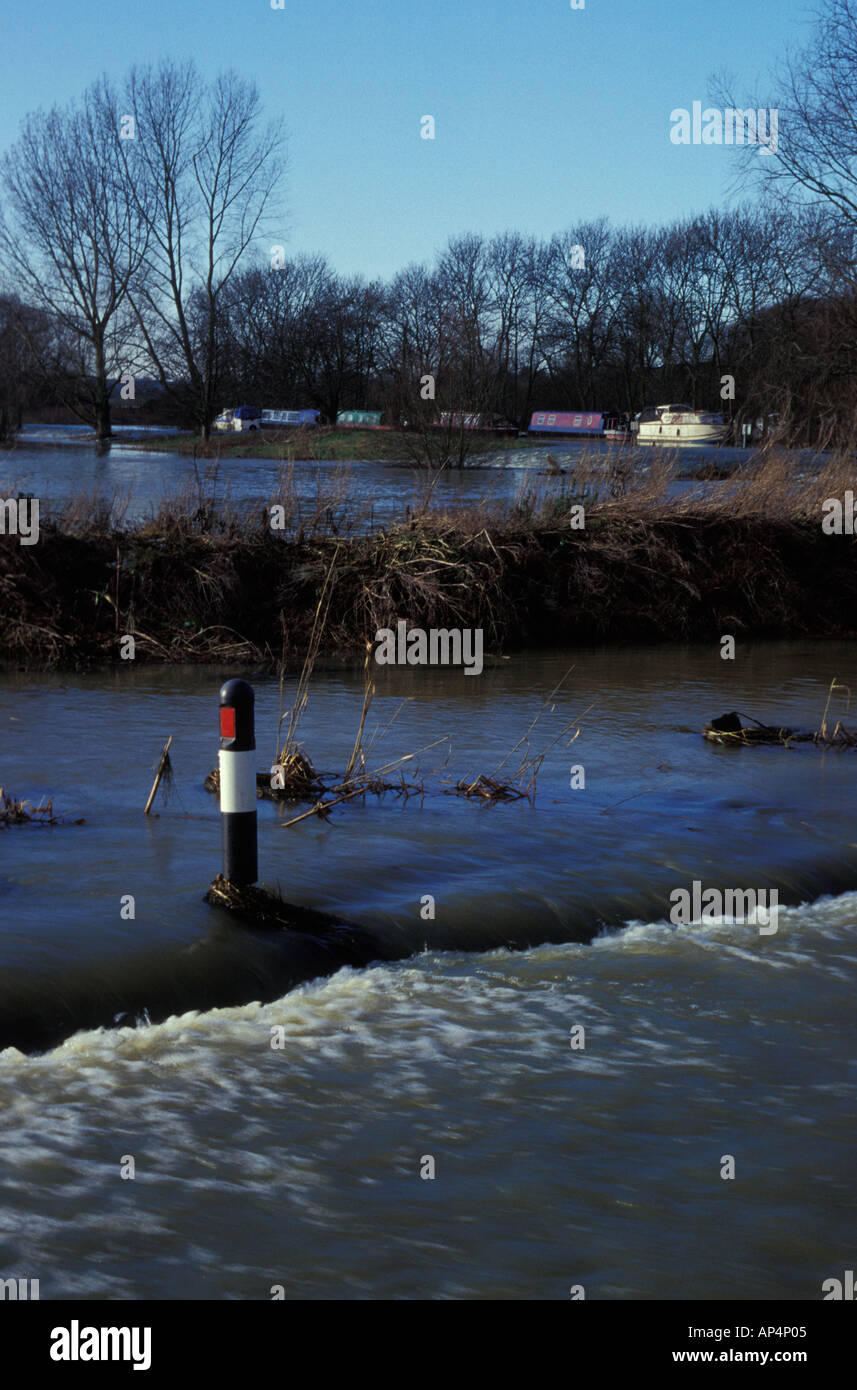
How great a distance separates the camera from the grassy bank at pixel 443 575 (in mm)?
16062

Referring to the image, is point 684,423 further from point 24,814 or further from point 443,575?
point 24,814

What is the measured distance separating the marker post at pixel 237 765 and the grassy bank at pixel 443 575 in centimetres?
929

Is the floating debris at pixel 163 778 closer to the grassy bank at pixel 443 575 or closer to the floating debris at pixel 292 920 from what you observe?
the floating debris at pixel 292 920

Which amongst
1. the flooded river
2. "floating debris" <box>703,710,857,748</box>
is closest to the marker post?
"floating debris" <box>703,710,857,748</box>

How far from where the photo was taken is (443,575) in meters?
17.1

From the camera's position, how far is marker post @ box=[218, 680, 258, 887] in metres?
6.39

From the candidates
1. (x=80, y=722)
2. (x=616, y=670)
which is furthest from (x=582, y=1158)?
(x=616, y=670)

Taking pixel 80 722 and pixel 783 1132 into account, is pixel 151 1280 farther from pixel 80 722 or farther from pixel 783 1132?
pixel 80 722

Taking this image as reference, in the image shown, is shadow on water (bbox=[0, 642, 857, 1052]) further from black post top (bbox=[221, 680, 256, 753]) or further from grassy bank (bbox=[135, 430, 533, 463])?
grassy bank (bbox=[135, 430, 533, 463])

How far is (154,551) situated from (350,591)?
250cm

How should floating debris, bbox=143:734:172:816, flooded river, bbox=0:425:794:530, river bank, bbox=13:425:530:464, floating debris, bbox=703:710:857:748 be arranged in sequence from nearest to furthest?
floating debris, bbox=143:734:172:816 < floating debris, bbox=703:710:857:748 < flooded river, bbox=0:425:794:530 < river bank, bbox=13:425:530:464

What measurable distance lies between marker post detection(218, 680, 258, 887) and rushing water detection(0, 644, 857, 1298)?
19.9 inches

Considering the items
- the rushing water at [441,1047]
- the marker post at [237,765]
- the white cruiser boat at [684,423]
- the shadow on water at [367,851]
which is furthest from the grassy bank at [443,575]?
the white cruiser boat at [684,423]
